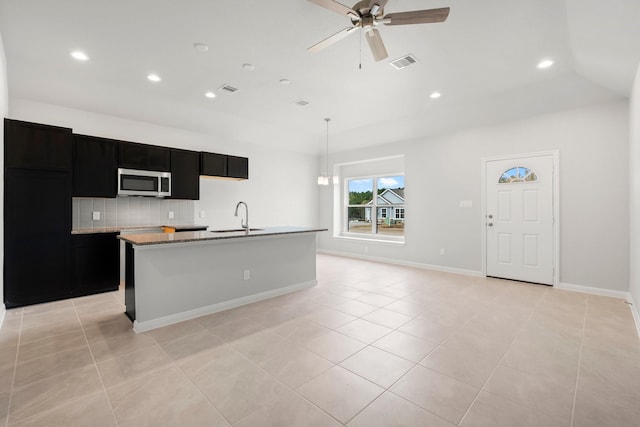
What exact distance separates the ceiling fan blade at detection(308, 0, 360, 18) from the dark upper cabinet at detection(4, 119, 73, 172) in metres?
3.63

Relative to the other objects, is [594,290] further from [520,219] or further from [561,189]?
[561,189]

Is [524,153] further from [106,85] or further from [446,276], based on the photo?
[106,85]

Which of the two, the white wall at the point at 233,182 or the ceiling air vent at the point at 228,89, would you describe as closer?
the ceiling air vent at the point at 228,89

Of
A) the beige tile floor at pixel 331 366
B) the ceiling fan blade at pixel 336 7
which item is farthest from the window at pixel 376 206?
the ceiling fan blade at pixel 336 7

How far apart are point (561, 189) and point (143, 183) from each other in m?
6.28

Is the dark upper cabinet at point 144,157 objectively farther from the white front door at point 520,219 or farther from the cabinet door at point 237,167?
the white front door at point 520,219

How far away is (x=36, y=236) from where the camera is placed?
357cm

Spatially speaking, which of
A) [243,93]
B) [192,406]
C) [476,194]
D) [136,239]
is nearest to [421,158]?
[476,194]

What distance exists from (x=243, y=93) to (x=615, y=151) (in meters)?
5.10

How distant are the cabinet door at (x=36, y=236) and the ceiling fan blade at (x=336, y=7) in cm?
376

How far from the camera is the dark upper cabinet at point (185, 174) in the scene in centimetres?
500

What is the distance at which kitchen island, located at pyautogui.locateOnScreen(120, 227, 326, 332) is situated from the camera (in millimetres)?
2922

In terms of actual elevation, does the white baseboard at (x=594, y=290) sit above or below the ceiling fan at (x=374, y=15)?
below

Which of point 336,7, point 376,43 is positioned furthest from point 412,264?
point 336,7
